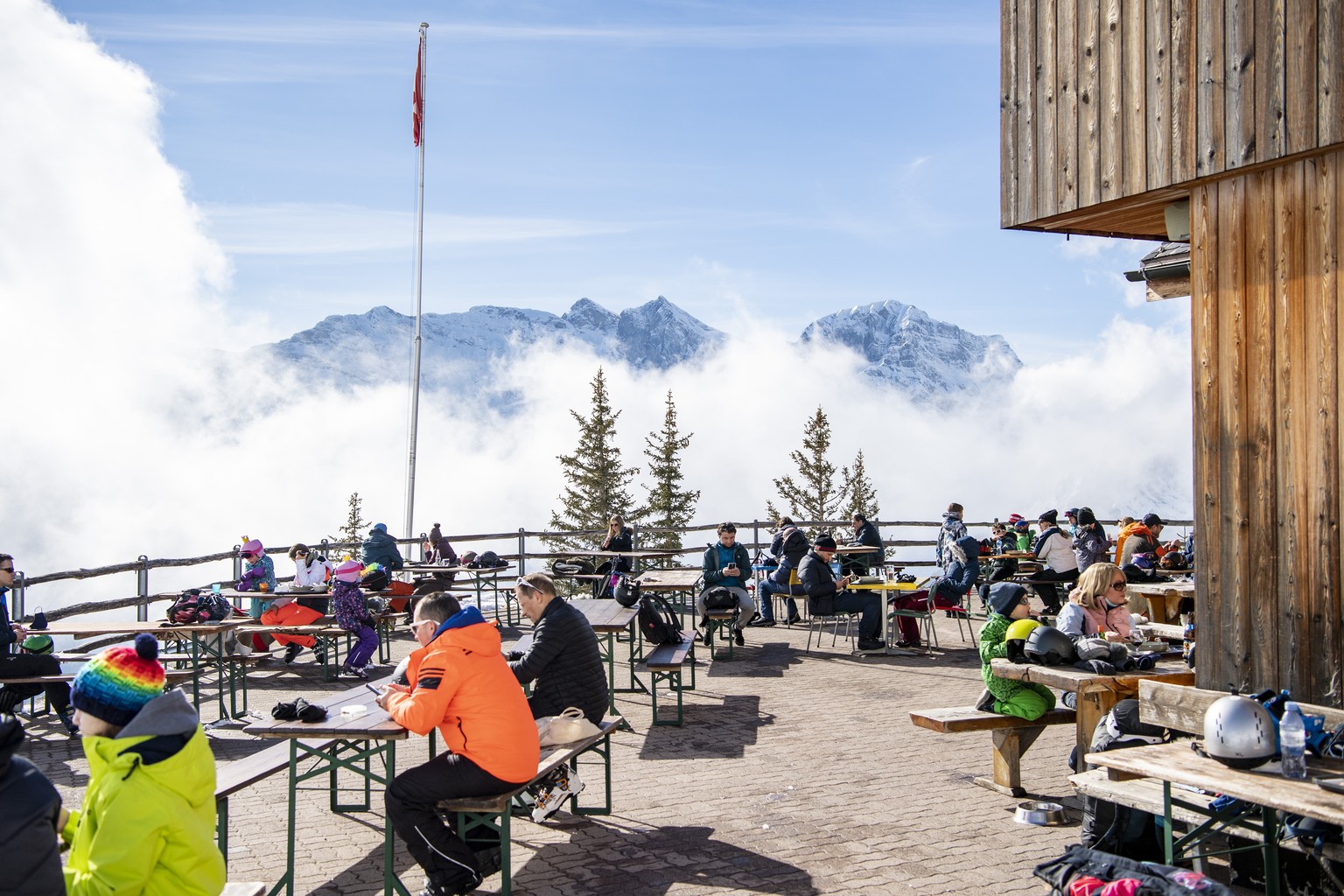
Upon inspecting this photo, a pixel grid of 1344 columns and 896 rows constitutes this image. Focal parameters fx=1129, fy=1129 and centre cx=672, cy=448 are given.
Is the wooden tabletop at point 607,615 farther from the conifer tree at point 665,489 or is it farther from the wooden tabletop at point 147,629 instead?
the conifer tree at point 665,489

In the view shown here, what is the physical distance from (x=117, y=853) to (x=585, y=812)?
3.50m

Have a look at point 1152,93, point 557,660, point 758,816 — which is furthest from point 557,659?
point 1152,93

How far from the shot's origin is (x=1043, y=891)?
500 centimetres

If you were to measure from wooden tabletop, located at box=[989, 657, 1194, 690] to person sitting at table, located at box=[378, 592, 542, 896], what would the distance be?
3.01 m

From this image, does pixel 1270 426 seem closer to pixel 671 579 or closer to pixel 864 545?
pixel 864 545

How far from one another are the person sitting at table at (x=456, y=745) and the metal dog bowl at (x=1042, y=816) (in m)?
2.80

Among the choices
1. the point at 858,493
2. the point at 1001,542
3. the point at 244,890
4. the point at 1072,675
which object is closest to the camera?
the point at 244,890

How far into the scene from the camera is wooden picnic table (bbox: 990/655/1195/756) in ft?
20.2

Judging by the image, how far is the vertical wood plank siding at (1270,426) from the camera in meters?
4.90

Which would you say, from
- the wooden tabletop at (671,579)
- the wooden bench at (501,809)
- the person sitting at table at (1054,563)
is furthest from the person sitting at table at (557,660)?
the person sitting at table at (1054,563)

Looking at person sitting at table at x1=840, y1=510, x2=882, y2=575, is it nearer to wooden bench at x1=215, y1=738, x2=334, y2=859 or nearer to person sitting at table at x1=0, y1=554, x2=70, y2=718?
person sitting at table at x1=0, y1=554, x2=70, y2=718

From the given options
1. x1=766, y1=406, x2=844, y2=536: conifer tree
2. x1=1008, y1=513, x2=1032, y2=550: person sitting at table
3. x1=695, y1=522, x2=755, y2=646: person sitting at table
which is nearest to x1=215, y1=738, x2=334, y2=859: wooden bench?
x1=695, y1=522, x2=755, y2=646: person sitting at table

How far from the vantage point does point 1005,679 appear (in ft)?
22.2

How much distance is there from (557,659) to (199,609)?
5.24 meters
